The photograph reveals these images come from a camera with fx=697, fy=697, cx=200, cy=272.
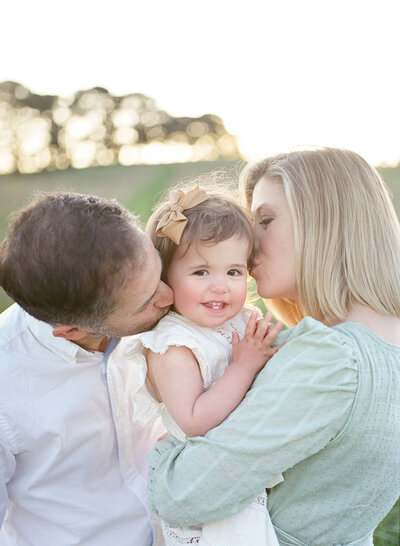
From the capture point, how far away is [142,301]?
2.37 m

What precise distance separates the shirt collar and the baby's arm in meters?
0.29

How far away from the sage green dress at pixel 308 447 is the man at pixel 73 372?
47cm

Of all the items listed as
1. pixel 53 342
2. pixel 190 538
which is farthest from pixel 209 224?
pixel 190 538

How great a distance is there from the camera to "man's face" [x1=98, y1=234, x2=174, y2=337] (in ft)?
7.62

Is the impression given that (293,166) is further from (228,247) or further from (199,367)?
(199,367)

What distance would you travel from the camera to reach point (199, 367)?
7.57ft

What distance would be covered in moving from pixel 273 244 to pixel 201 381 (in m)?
0.59

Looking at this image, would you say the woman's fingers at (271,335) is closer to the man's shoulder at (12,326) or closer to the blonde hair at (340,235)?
the blonde hair at (340,235)

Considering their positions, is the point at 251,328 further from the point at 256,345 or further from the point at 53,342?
the point at 53,342

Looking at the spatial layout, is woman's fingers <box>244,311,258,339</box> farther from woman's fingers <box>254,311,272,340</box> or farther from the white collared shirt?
A: the white collared shirt

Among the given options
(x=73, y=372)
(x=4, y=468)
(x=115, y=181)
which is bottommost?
(x=115, y=181)

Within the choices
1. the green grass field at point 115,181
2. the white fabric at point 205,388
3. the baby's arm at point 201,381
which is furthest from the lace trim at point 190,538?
the green grass field at point 115,181

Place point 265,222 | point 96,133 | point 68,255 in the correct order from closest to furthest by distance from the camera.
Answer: point 68,255 < point 265,222 < point 96,133

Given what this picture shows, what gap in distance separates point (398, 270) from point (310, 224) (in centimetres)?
34
